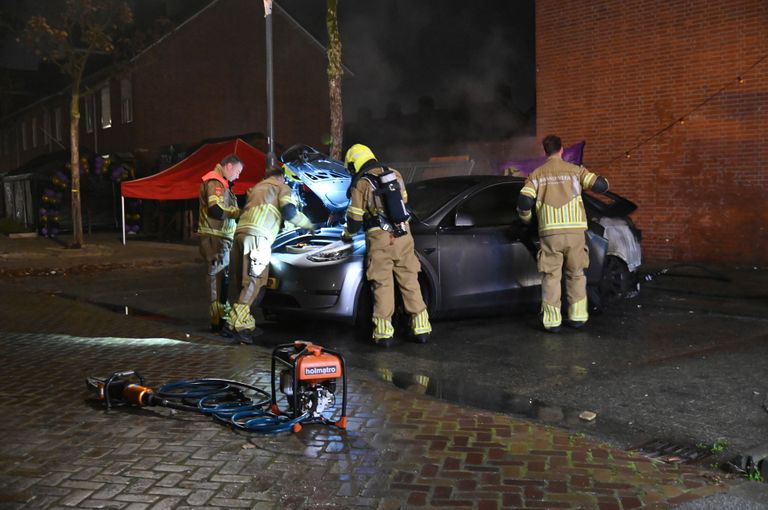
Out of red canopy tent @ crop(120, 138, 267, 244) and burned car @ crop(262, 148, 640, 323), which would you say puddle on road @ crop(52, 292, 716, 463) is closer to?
burned car @ crop(262, 148, 640, 323)

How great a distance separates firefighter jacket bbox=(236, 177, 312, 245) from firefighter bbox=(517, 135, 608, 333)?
211 centimetres

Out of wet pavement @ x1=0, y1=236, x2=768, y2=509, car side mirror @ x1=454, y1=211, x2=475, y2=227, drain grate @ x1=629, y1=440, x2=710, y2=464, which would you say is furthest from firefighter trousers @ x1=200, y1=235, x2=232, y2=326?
drain grate @ x1=629, y1=440, x2=710, y2=464

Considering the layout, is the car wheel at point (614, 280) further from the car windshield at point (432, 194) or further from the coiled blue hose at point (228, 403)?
the coiled blue hose at point (228, 403)

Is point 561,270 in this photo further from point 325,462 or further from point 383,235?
point 325,462

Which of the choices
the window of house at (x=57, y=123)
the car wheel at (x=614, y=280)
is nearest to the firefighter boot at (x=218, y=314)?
the car wheel at (x=614, y=280)

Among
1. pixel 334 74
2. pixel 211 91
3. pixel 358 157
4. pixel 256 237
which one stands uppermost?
pixel 211 91

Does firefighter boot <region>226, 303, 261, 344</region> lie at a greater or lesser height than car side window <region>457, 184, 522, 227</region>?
lesser

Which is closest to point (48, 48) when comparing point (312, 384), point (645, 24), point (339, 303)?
point (645, 24)

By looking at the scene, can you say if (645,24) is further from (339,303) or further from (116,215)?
(116,215)

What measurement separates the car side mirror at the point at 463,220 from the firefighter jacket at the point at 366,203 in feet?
3.21

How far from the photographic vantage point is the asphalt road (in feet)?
15.2

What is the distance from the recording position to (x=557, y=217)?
22.6ft

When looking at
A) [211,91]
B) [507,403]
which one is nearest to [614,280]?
[507,403]

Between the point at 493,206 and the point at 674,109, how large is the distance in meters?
6.45
